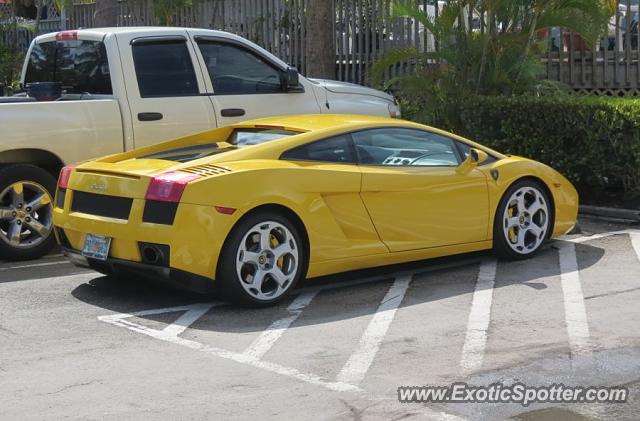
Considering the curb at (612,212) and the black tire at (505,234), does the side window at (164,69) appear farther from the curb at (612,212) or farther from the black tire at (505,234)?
the curb at (612,212)

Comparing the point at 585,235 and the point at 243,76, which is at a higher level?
the point at 243,76

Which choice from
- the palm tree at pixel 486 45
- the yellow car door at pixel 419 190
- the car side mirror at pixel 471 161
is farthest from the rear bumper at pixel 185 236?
the palm tree at pixel 486 45

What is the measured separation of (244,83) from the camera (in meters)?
10.7

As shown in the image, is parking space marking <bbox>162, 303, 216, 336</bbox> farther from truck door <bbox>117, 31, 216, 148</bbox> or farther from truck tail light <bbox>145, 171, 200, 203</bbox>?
truck door <bbox>117, 31, 216, 148</bbox>

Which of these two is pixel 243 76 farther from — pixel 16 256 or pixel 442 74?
pixel 442 74

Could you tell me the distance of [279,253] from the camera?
7625mm

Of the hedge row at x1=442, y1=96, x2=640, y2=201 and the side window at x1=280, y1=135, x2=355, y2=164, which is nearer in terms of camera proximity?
the side window at x1=280, y1=135, x2=355, y2=164

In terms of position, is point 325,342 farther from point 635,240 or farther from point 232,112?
point 635,240

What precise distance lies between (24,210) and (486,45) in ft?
21.7

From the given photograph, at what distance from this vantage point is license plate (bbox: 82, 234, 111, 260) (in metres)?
7.71

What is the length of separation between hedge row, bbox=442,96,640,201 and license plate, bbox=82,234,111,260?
609 cm

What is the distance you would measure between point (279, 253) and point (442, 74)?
709cm

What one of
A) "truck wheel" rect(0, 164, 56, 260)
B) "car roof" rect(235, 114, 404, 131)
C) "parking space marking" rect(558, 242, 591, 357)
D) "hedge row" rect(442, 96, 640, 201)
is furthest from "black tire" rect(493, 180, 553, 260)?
"truck wheel" rect(0, 164, 56, 260)

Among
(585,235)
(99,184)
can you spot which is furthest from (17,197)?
(585,235)
